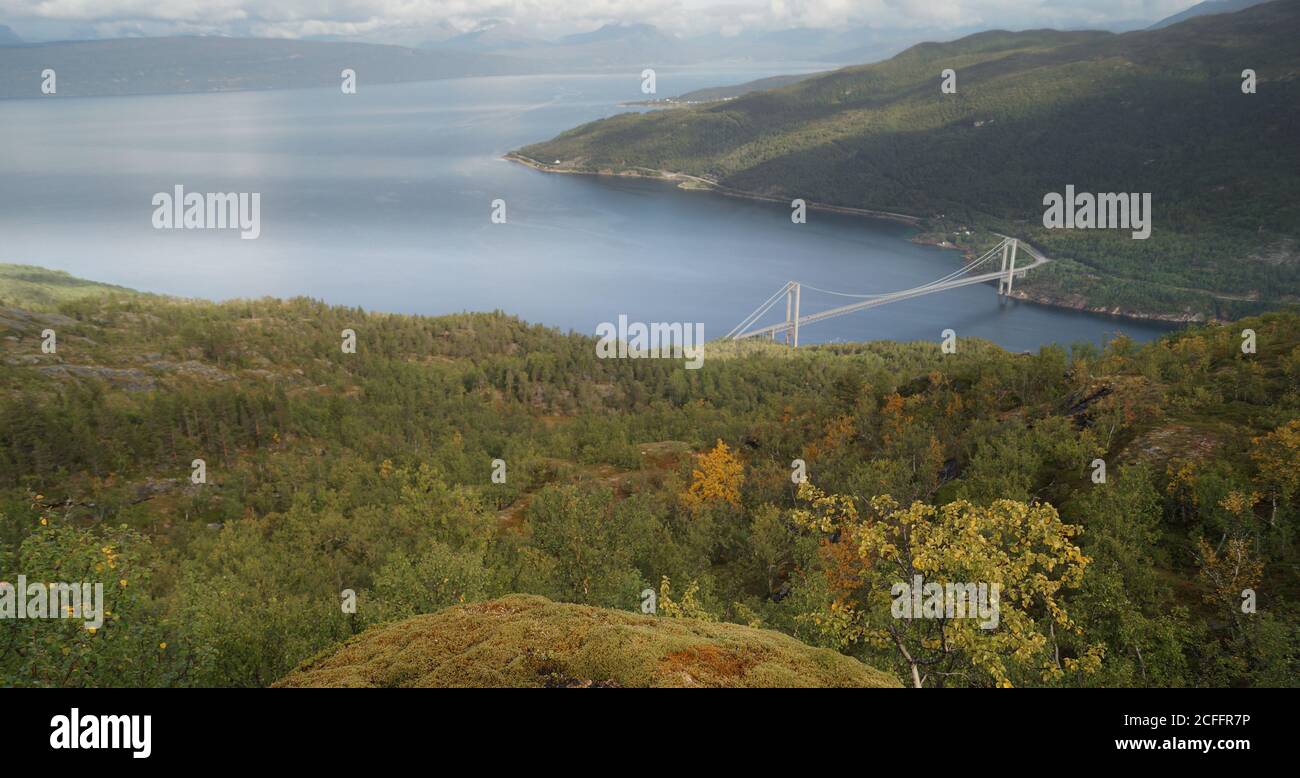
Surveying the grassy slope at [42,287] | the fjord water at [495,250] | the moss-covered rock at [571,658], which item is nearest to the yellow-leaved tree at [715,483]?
the moss-covered rock at [571,658]

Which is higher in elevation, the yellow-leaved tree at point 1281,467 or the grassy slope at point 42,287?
the grassy slope at point 42,287

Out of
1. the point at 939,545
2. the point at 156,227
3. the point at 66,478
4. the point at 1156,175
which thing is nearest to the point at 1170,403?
the point at 939,545

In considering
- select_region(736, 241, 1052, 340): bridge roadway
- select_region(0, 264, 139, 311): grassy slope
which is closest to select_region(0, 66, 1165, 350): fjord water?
select_region(736, 241, 1052, 340): bridge roadway

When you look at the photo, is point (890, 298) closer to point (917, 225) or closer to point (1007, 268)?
point (1007, 268)

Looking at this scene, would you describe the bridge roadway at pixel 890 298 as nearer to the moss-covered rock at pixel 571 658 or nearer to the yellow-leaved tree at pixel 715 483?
the yellow-leaved tree at pixel 715 483

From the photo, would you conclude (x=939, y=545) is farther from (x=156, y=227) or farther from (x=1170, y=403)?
(x=156, y=227)

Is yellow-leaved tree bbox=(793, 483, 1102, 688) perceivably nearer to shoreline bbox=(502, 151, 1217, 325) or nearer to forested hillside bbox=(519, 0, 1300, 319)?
shoreline bbox=(502, 151, 1217, 325)
